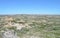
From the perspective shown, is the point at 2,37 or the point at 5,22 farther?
the point at 5,22

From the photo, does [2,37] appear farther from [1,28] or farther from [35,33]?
[35,33]

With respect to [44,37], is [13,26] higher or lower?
higher

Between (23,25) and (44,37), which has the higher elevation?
(23,25)

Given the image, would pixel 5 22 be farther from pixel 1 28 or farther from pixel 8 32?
pixel 8 32

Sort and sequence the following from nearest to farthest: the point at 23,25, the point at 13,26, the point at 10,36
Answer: the point at 10,36, the point at 13,26, the point at 23,25

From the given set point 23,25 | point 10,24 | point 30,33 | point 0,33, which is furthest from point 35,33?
Answer: point 0,33

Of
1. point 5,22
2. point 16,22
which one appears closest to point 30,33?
point 16,22

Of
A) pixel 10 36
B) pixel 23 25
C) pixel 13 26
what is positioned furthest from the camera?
pixel 23 25

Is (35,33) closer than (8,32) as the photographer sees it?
No

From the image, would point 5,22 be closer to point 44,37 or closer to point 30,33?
point 30,33
